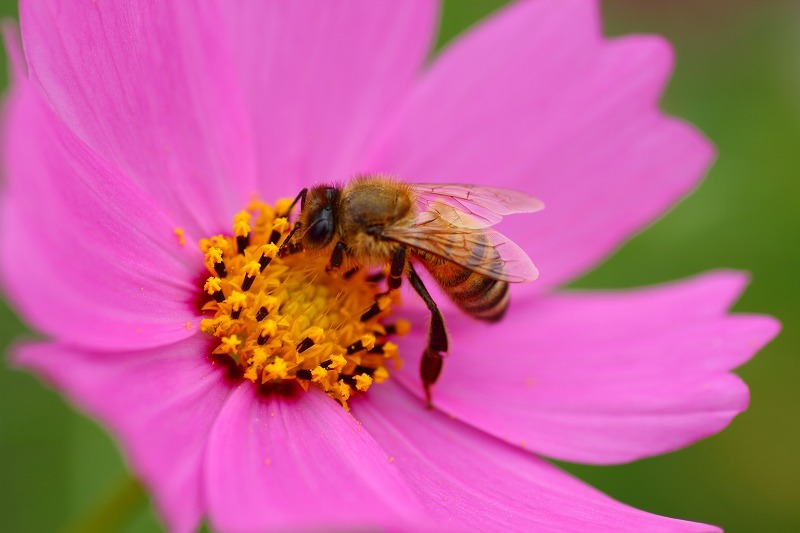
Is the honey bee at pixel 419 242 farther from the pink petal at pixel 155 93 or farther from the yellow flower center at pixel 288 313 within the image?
the pink petal at pixel 155 93

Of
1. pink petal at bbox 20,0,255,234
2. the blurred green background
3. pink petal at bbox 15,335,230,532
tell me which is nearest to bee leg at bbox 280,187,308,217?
pink petal at bbox 20,0,255,234

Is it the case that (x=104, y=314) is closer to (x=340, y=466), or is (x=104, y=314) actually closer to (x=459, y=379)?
(x=340, y=466)

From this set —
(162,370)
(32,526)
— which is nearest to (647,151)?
(162,370)

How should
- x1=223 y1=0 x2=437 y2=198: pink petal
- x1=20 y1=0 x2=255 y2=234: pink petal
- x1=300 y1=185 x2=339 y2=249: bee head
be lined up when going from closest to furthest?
x1=20 y1=0 x2=255 y2=234: pink petal < x1=300 y1=185 x2=339 y2=249: bee head < x1=223 y1=0 x2=437 y2=198: pink petal

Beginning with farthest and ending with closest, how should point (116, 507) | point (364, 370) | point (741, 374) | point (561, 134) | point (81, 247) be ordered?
point (741, 374), point (561, 134), point (364, 370), point (116, 507), point (81, 247)

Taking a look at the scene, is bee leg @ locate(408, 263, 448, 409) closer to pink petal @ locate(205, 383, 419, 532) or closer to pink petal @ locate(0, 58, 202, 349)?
pink petal @ locate(205, 383, 419, 532)

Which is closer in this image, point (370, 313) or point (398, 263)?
point (398, 263)

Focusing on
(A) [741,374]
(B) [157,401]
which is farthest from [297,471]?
(A) [741,374]

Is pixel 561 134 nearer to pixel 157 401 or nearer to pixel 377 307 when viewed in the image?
pixel 377 307
